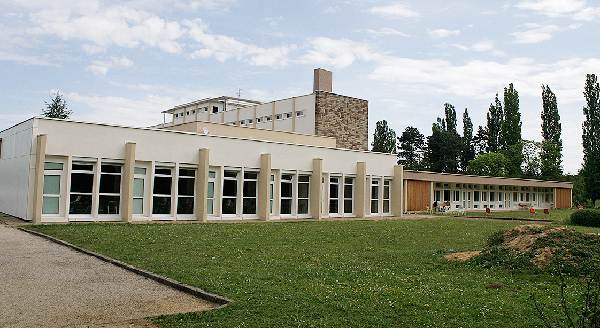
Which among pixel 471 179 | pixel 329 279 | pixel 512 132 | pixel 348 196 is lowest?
pixel 329 279

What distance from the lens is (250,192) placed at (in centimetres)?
2966

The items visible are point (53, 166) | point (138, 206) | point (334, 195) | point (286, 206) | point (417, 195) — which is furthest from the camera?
point (417, 195)

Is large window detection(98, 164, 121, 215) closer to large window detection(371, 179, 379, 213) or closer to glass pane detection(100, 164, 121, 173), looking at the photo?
glass pane detection(100, 164, 121, 173)

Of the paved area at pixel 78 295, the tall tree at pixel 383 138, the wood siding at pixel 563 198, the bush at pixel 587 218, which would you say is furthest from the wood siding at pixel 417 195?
the tall tree at pixel 383 138

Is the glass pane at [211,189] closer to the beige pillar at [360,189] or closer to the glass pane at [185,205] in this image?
the glass pane at [185,205]

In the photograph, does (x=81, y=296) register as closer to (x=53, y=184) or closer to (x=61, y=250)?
(x=61, y=250)

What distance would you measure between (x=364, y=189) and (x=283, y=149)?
22.0ft

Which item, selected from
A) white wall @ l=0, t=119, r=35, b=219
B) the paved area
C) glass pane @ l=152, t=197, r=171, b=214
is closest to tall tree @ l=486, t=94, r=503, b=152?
glass pane @ l=152, t=197, r=171, b=214

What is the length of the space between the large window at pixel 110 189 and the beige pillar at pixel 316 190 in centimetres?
1155

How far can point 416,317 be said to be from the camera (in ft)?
24.1

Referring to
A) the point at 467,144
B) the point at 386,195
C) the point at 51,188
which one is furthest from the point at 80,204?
the point at 467,144

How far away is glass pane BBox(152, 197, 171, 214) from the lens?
26077mm

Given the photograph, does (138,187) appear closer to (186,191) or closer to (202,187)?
(186,191)

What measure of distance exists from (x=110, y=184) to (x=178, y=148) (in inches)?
148
